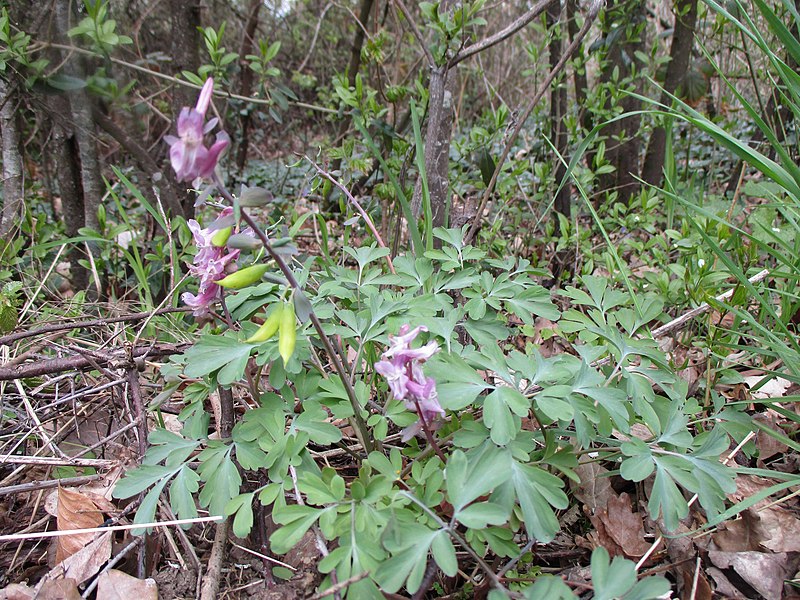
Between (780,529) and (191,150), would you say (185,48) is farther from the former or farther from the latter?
(780,529)

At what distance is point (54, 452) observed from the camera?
164 centimetres

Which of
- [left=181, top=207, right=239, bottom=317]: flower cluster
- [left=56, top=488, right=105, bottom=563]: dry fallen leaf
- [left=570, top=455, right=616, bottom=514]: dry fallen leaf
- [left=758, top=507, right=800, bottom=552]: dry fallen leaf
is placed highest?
[left=181, top=207, right=239, bottom=317]: flower cluster

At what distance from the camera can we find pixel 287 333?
104cm

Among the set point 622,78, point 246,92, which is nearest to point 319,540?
point 622,78

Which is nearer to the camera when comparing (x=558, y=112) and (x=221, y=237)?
(x=221, y=237)

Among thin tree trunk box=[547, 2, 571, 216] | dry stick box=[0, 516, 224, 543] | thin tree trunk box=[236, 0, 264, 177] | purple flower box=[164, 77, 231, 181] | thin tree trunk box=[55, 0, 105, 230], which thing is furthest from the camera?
thin tree trunk box=[236, 0, 264, 177]

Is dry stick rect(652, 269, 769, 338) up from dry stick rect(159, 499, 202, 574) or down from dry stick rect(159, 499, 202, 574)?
up

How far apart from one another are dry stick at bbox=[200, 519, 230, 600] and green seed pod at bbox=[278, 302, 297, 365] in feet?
1.71

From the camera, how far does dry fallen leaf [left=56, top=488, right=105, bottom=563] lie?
1.41 m

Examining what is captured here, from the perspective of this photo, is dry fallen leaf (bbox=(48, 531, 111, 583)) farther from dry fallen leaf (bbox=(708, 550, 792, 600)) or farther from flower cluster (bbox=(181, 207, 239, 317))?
dry fallen leaf (bbox=(708, 550, 792, 600))

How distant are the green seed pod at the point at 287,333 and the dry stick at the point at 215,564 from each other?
0.52m

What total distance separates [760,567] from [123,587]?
5.17 ft

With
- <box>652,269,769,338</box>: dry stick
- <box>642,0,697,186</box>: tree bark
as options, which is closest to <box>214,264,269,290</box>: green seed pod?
<box>652,269,769,338</box>: dry stick

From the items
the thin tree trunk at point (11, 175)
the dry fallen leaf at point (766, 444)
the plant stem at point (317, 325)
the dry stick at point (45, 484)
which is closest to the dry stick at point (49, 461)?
the dry stick at point (45, 484)
